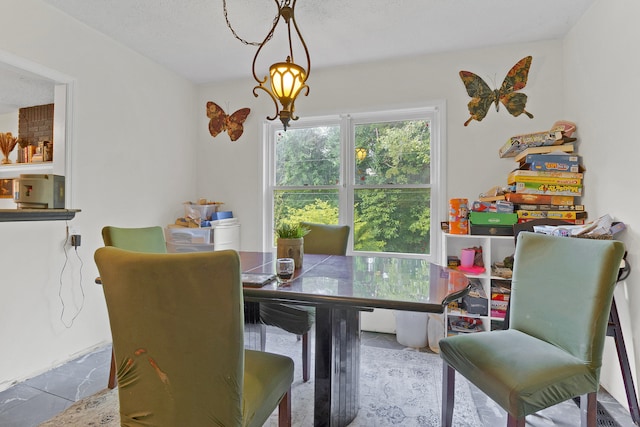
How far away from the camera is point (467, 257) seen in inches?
105

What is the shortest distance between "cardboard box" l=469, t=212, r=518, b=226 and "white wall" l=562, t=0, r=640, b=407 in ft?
1.60

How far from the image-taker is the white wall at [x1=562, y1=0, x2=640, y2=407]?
1.79 metres

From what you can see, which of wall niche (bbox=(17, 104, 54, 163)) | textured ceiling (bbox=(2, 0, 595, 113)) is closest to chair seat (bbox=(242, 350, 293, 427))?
textured ceiling (bbox=(2, 0, 595, 113))

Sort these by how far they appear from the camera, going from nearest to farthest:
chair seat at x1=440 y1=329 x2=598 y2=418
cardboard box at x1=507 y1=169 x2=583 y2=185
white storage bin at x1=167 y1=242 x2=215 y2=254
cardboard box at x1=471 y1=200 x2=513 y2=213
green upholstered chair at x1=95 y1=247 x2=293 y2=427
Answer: green upholstered chair at x1=95 y1=247 x2=293 y2=427 < chair seat at x1=440 y1=329 x2=598 y2=418 < cardboard box at x1=507 y1=169 x2=583 y2=185 < cardboard box at x1=471 y1=200 x2=513 y2=213 < white storage bin at x1=167 y1=242 x2=215 y2=254

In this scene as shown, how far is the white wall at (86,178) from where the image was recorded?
6.98ft

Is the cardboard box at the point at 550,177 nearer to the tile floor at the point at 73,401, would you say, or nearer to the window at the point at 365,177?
the window at the point at 365,177

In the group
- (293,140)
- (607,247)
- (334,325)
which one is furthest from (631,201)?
(293,140)

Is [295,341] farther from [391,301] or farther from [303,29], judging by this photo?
[303,29]

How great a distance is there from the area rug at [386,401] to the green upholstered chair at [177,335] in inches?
36.8

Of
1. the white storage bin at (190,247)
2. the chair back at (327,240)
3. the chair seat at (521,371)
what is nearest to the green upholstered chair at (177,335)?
the chair seat at (521,371)

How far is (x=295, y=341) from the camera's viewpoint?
9.13 feet

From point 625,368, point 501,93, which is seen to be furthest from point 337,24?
point 625,368

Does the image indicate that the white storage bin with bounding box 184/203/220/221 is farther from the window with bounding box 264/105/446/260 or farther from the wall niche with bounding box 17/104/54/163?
the wall niche with bounding box 17/104/54/163

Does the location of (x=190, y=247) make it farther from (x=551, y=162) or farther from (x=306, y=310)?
(x=551, y=162)
